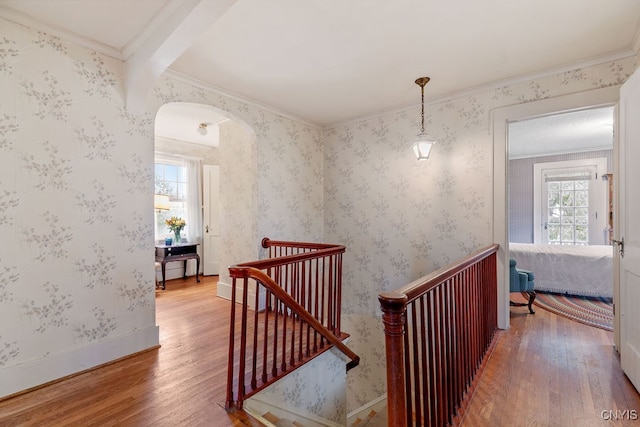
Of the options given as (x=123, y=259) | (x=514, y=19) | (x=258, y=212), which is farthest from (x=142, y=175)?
(x=514, y=19)

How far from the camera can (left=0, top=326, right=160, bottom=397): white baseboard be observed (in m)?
1.86

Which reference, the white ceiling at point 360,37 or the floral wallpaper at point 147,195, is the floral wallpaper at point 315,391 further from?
the white ceiling at point 360,37

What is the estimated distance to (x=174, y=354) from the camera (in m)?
2.43

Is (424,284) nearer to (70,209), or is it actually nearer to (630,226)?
(630,226)

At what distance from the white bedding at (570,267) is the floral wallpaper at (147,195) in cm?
217

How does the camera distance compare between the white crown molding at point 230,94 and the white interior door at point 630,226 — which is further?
the white crown molding at point 230,94

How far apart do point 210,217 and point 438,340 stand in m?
4.82

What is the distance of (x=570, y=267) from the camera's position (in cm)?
418

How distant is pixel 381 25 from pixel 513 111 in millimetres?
1637

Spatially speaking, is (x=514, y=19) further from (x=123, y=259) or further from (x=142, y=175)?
(x=123, y=259)

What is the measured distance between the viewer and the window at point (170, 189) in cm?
514

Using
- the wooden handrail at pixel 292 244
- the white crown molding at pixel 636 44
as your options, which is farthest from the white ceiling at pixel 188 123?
the white crown molding at pixel 636 44

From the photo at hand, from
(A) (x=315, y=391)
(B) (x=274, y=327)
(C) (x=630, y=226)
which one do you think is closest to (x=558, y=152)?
(C) (x=630, y=226)

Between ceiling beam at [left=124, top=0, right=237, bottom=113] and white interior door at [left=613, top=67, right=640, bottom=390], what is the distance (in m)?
2.52
